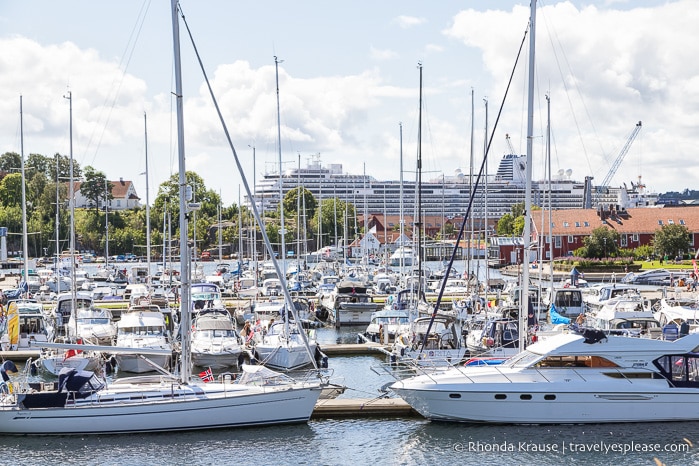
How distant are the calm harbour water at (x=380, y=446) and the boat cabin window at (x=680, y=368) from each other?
1.16m

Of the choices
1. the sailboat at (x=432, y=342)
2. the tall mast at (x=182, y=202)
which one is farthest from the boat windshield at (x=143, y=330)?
the tall mast at (x=182, y=202)

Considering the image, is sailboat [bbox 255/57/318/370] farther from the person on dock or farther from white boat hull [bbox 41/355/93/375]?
white boat hull [bbox 41/355/93/375]

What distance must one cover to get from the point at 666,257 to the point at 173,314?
233 feet

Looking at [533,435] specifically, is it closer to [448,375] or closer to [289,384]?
[448,375]

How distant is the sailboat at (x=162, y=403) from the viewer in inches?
990

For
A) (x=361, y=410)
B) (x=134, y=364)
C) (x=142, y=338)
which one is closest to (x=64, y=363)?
(x=134, y=364)

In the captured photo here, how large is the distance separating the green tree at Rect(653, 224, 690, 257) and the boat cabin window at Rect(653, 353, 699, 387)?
80.1 metres

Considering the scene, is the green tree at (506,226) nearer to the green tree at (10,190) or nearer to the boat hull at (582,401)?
the green tree at (10,190)

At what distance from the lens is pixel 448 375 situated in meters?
26.5

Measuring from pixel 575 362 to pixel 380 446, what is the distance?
20.2ft

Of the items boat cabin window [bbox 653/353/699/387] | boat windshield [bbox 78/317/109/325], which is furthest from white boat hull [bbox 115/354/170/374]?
boat cabin window [bbox 653/353/699/387]

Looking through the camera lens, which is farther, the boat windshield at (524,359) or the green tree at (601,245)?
the green tree at (601,245)

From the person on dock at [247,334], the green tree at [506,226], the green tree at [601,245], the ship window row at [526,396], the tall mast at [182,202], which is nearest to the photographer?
the ship window row at [526,396]

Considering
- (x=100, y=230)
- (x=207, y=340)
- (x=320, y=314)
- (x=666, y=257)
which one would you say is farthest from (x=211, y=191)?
(x=207, y=340)
